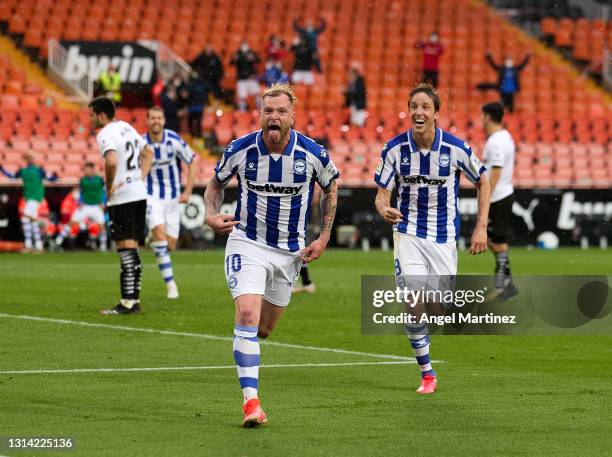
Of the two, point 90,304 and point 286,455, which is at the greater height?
point 286,455

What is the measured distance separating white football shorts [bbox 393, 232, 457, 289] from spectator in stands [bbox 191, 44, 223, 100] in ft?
75.4

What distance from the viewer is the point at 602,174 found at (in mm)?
33344

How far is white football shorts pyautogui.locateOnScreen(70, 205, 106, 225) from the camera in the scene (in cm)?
2653

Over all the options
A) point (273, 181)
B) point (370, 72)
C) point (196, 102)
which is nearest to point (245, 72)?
point (196, 102)

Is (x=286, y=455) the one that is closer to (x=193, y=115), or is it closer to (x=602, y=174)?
(x=193, y=115)

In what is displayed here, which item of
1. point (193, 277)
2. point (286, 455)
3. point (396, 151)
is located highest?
point (396, 151)

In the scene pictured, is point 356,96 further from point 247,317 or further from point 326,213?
point 247,317

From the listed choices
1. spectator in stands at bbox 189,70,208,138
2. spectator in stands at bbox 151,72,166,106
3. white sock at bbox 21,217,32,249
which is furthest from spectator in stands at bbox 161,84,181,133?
white sock at bbox 21,217,32,249

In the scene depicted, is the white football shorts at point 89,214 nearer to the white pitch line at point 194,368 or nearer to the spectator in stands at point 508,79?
the spectator in stands at point 508,79

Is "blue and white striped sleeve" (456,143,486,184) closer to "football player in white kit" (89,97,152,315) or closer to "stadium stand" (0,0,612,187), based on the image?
"football player in white kit" (89,97,152,315)

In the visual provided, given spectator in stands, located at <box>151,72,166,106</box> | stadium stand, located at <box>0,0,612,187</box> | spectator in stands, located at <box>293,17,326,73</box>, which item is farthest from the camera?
spectator in stands, located at <box>293,17,326,73</box>

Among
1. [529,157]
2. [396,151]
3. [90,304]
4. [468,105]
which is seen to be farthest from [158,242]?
A: [468,105]

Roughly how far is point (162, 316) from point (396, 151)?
5245mm

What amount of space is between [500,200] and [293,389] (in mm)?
7565
